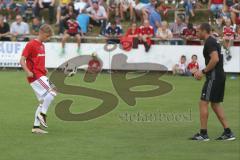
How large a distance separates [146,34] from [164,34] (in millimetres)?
706

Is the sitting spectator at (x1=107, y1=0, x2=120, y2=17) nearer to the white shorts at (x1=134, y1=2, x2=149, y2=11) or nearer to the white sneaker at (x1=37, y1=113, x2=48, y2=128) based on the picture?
the white shorts at (x1=134, y1=2, x2=149, y2=11)

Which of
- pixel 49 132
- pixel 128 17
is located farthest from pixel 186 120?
pixel 128 17

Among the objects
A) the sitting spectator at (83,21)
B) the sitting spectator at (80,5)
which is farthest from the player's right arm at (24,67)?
the sitting spectator at (80,5)

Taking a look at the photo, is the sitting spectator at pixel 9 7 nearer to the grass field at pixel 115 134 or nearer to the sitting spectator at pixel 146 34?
the sitting spectator at pixel 146 34

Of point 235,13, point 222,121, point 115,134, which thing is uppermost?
point 235,13

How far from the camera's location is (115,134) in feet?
40.6

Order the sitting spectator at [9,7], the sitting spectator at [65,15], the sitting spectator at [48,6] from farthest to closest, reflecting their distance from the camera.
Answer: the sitting spectator at [9,7] < the sitting spectator at [48,6] < the sitting spectator at [65,15]

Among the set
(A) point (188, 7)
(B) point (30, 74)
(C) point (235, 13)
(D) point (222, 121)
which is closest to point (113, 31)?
(A) point (188, 7)

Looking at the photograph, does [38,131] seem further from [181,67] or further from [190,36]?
[190,36]

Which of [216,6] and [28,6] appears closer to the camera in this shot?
[216,6]

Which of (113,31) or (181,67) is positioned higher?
(113,31)

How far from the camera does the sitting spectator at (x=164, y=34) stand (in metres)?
24.5

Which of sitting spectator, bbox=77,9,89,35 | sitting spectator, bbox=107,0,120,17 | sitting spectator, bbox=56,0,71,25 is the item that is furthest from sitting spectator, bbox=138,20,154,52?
sitting spectator, bbox=56,0,71,25

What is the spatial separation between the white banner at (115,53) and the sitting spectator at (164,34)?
0.41 metres
